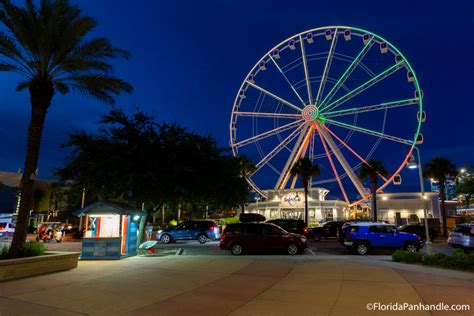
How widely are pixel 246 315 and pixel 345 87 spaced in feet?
107

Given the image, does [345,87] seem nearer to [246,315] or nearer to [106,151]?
[106,151]

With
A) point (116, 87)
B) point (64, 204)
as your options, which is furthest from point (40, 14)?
point (64, 204)

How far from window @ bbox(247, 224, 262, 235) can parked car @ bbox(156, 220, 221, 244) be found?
8130mm

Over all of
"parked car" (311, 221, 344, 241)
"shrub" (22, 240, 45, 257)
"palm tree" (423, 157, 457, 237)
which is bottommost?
"shrub" (22, 240, 45, 257)

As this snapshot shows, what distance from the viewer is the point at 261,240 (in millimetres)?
16922

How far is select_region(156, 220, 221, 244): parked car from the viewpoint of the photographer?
974 inches

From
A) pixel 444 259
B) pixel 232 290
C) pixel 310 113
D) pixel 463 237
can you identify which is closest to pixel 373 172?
pixel 310 113

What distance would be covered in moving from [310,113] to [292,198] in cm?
1630

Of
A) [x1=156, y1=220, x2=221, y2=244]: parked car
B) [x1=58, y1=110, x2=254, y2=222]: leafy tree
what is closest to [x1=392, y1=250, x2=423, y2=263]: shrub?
[x1=58, y1=110, x2=254, y2=222]: leafy tree

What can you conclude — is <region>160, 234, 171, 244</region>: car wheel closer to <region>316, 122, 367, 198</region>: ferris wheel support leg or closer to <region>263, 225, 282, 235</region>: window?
<region>263, 225, 282, 235</region>: window

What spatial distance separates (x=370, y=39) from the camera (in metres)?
33.8

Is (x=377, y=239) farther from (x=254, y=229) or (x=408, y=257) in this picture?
(x=254, y=229)

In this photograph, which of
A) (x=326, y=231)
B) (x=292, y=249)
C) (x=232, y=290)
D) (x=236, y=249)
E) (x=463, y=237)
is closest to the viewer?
(x=232, y=290)

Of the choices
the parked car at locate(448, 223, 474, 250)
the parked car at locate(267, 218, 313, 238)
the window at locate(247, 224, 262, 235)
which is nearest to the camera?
the window at locate(247, 224, 262, 235)
